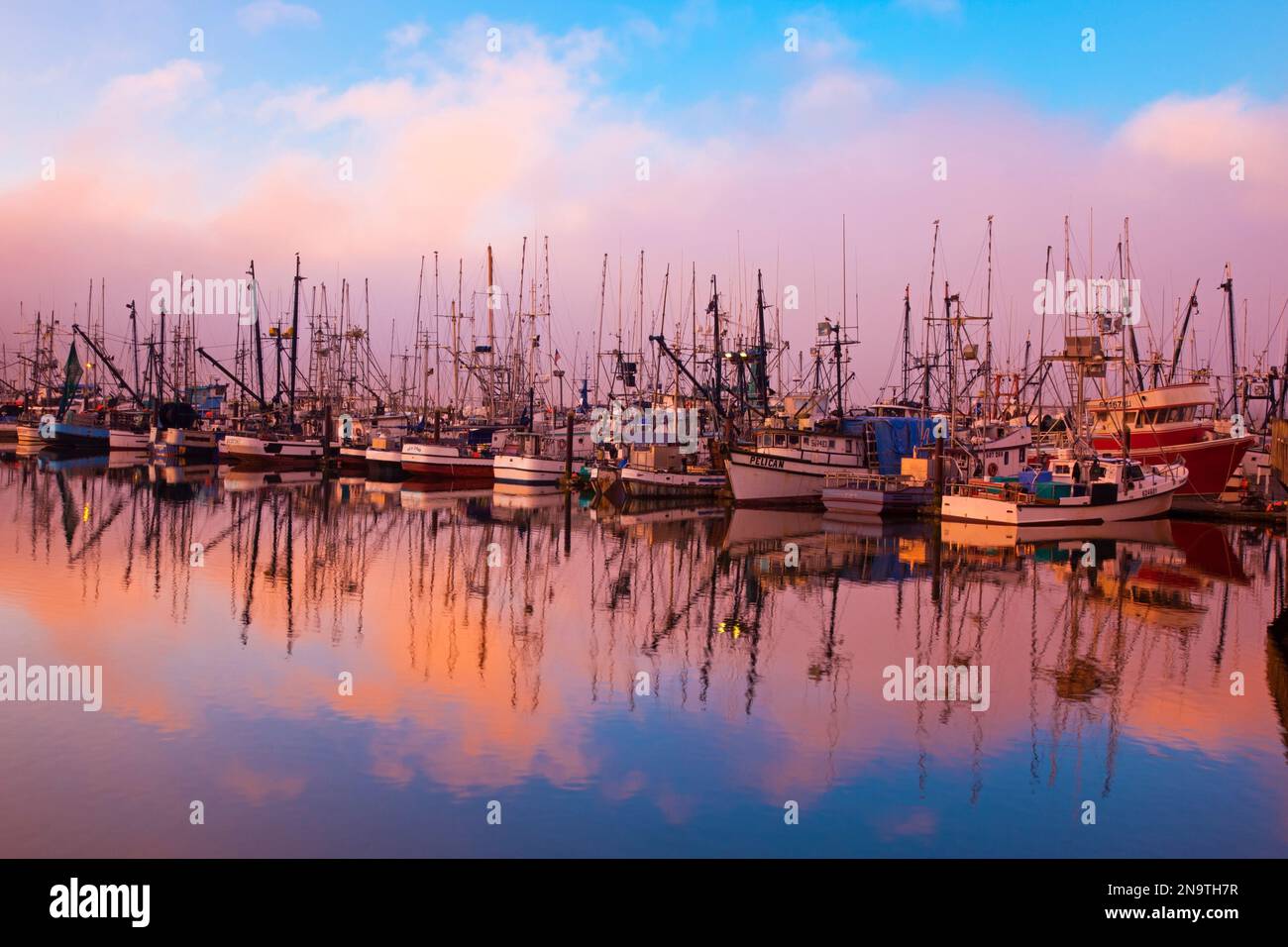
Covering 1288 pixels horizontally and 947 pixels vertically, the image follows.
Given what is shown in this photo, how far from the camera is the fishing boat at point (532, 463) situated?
2687 inches

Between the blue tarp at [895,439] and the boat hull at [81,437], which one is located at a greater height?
the boat hull at [81,437]

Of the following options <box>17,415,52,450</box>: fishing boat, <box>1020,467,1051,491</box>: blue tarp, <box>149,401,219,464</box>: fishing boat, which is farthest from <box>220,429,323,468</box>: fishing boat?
<box>1020,467,1051,491</box>: blue tarp

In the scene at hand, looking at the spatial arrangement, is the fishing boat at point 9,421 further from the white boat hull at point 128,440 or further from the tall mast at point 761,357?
the tall mast at point 761,357

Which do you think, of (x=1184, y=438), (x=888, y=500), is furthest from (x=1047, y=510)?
(x=1184, y=438)

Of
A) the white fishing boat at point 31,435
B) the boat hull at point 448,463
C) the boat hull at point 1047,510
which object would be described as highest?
the white fishing boat at point 31,435

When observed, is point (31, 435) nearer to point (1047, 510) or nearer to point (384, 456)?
point (384, 456)

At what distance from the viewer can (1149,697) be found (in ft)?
60.7

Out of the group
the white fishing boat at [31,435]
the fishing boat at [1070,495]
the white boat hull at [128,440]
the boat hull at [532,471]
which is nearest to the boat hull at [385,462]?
the boat hull at [532,471]

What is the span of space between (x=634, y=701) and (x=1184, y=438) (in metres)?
46.4

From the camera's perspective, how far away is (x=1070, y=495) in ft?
149

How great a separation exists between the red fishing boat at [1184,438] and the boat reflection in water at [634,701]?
17560mm

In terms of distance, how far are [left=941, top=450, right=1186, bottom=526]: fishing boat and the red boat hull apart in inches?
267

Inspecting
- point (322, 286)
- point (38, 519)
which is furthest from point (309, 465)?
point (38, 519)
